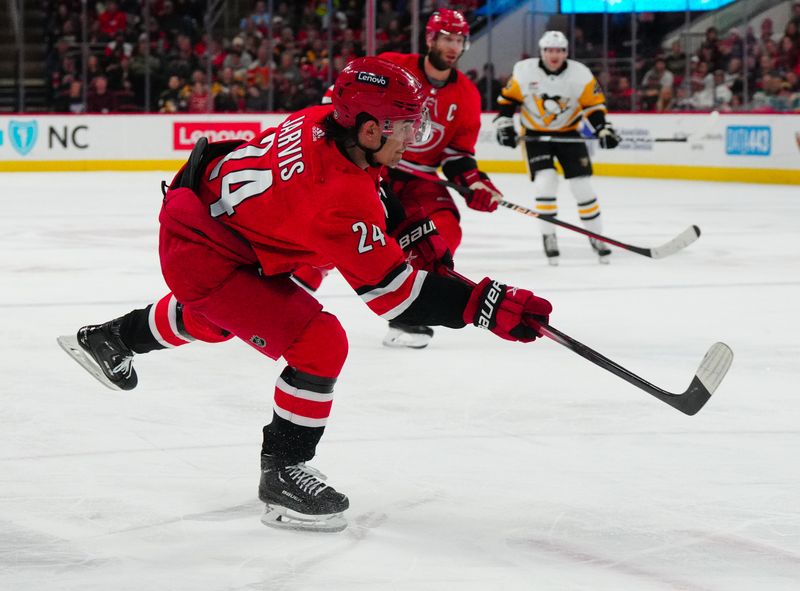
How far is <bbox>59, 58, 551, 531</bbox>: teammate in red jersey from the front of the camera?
2.29 m

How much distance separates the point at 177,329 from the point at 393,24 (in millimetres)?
12663

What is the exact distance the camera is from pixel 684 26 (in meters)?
13.4

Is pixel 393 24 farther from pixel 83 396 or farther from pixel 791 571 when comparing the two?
pixel 791 571

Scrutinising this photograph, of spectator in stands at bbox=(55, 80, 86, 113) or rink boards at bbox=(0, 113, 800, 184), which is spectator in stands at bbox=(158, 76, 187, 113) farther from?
spectator in stands at bbox=(55, 80, 86, 113)

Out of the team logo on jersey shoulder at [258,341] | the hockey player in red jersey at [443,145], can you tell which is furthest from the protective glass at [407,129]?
the hockey player in red jersey at [443,145]

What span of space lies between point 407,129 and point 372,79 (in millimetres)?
115

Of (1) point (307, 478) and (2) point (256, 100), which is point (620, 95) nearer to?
(2) point (256, 100)

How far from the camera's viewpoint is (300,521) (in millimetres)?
2379

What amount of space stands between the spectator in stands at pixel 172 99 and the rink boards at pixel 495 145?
35cm

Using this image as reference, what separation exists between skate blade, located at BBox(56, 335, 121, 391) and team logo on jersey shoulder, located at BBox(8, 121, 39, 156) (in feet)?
33.8

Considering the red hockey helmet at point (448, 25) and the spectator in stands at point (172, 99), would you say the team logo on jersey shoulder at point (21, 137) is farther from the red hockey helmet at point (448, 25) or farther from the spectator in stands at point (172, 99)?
the red hockey helmet at point (448, 25)

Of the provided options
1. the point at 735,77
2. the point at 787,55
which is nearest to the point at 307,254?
the point at 735,77

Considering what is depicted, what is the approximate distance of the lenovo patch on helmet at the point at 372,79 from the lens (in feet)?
7.56

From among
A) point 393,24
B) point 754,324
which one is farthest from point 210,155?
point 393,24
